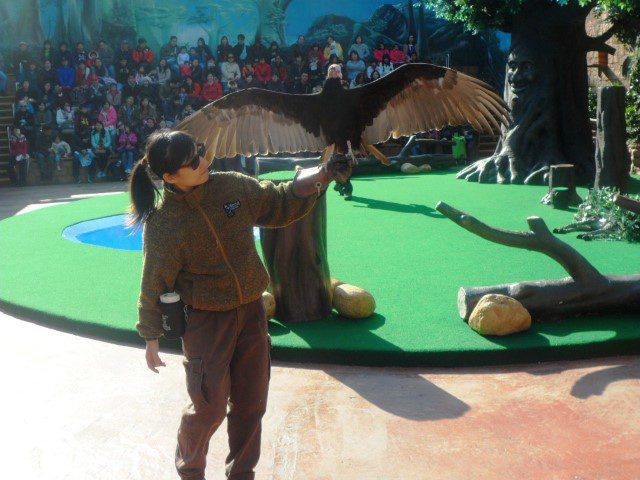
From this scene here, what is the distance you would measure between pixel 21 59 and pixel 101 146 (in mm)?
3171

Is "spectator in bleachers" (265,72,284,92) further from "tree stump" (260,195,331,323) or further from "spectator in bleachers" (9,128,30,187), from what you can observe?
"tree stump" (260,195,331,323)

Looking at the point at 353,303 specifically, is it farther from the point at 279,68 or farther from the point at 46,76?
the point at 46,76

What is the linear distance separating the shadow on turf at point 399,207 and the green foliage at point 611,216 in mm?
1674

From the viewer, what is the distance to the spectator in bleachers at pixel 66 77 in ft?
56.0

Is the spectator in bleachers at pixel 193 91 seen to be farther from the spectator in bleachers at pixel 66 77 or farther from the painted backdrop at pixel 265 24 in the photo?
the painted backdrop at pixel 265 24

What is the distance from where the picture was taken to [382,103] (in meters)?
4.69

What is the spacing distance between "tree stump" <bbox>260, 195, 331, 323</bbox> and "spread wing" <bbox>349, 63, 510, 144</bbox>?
698 millimetres

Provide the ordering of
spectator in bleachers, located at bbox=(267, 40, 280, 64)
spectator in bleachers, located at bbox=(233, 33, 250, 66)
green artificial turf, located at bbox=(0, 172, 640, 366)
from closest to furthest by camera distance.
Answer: green artificial turf, located at bbox=(0, 172, 640, 366) < spectator in bleachers, located at bbox=(267, 40, 280, 64) < spectator in bleachers, located at bbox=(233, 33, 250, 66)

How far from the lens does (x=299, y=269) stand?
4.47m

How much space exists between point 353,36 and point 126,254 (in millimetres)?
15971

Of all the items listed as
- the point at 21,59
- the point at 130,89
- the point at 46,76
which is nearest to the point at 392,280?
the point at 130,89

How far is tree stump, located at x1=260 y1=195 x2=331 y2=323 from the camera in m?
4.43

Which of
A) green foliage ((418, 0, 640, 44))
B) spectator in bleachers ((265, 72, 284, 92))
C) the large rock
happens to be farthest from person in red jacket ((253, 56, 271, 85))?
the large rock

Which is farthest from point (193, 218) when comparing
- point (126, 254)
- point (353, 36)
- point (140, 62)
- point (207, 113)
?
point (353, 36)
